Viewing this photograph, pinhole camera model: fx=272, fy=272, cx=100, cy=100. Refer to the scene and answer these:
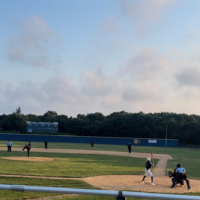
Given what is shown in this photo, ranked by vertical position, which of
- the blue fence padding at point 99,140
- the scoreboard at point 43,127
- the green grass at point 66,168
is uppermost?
the scoreboard at point 43,127

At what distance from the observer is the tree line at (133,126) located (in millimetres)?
92188

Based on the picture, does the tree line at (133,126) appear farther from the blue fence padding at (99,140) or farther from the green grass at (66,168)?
the green grass at (66,168)

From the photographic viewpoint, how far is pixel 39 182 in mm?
15039

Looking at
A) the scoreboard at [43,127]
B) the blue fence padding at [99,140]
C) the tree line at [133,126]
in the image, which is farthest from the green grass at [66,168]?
the tree line at [133,126]

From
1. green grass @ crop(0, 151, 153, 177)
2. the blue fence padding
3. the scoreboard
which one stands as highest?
the scoreboard

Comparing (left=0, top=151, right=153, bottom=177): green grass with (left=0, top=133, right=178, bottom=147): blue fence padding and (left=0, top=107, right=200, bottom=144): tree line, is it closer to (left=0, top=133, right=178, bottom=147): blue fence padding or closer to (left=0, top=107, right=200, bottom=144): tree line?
(left=0, top=133, right=178, bottom=147): blue fence padding

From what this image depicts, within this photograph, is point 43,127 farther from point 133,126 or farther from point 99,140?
point 133,126

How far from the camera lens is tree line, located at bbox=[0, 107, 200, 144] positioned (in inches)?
3629

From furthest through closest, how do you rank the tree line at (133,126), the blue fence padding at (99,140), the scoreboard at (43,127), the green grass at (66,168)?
the tree line at (133,126) < the blue fence padding at (99,140) < the scoreboard at (43,127) < the green grass at (66,168)

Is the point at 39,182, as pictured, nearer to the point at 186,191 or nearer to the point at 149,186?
the point at 149,186

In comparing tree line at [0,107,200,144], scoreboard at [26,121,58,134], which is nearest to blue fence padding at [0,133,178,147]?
scoreboard at [26,121,58,134]

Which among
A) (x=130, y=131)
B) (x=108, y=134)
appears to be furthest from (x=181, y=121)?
(x=108, y=134)

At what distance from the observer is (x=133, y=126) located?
10250cm

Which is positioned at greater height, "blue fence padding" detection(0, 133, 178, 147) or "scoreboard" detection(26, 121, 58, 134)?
"scoreboard" detection(26, 121, 58, 134)
